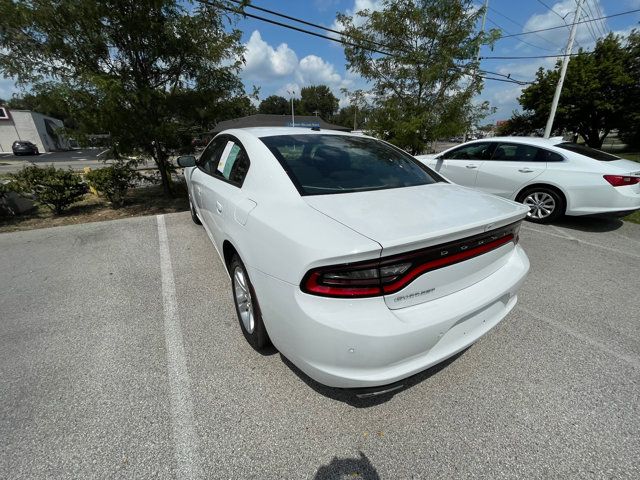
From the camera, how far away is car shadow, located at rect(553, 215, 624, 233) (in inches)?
191

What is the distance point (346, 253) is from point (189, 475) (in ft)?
4.38

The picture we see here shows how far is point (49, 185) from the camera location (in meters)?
5.72

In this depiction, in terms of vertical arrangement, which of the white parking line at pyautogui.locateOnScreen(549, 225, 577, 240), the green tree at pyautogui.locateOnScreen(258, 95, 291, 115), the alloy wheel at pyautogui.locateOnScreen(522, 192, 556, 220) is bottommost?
the white parking line at pyautogui.locateOnScreen(549, 225, 577, 240)

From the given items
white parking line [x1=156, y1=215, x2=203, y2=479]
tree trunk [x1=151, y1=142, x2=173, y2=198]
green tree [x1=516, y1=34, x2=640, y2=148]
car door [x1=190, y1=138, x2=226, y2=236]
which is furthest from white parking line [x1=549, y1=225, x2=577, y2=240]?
green tree [x1=516, y1=34, x2=640, y2=148]

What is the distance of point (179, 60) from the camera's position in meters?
6.16

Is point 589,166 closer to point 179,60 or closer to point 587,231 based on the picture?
point 587,231

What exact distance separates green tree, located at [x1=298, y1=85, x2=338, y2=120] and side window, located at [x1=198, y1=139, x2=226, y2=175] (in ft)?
291

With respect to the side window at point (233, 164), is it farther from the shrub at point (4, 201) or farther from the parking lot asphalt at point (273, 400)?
the shrub at point (4, 201)

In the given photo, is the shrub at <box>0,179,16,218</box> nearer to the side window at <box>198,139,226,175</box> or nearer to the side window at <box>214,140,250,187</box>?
the side window at <box>198,139,226,175</box>

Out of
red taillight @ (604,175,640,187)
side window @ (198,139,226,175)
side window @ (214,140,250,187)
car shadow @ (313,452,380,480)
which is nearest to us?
car shadow @ (313,452,380,480)

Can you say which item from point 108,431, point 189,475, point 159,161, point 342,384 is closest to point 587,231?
point 342,384

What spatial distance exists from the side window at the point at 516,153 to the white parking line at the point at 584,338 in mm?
3552

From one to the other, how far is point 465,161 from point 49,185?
8.10m

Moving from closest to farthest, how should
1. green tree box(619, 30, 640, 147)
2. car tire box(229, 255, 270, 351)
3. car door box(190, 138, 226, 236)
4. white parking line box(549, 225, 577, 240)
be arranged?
car tire box(229, 255, 270, 351), car door box(190, 138, 226, 236), white parking line box(549, 225, 577, 240), green tree box(619, 30, 640, 147)
